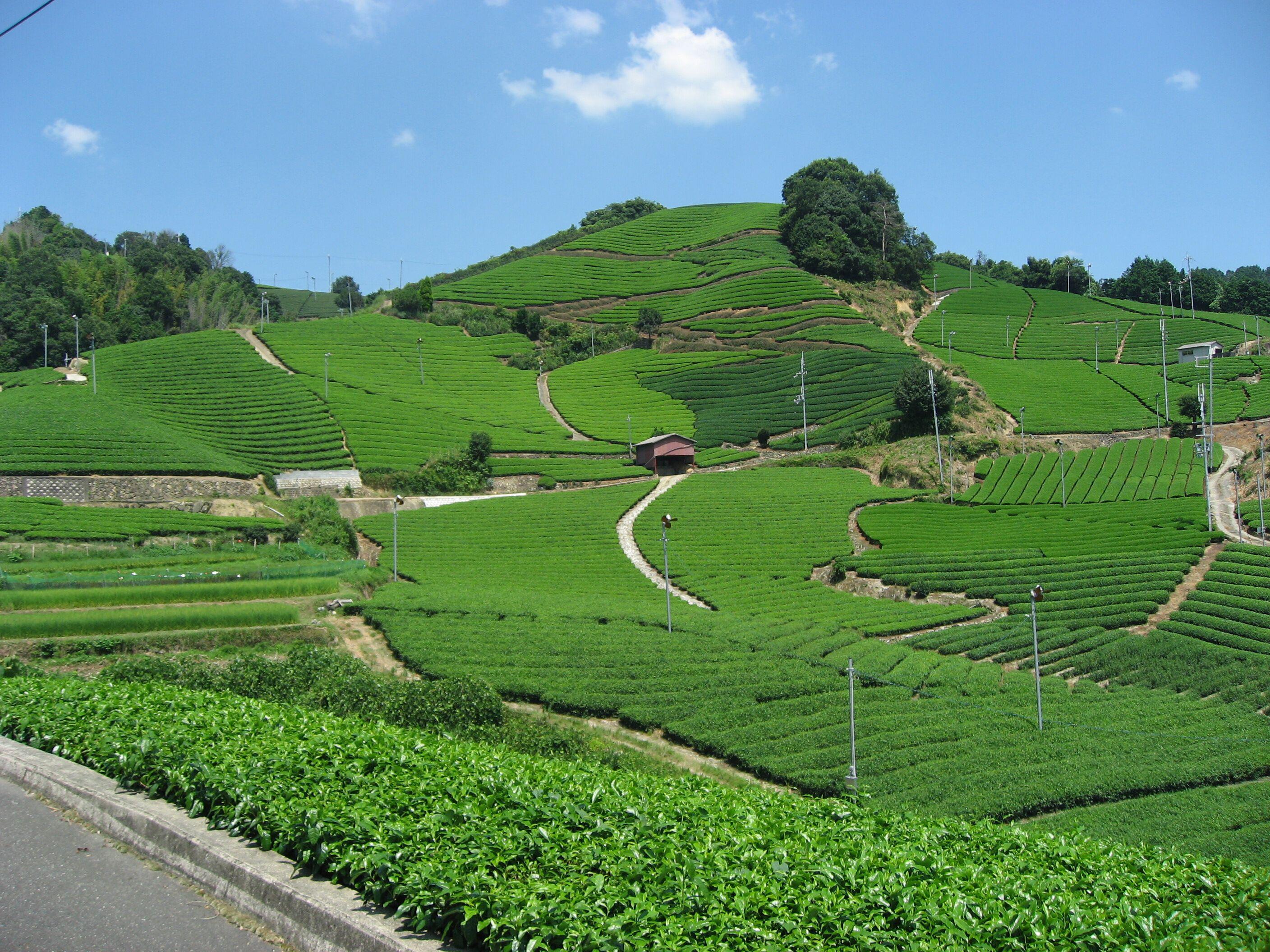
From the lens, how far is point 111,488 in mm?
49938

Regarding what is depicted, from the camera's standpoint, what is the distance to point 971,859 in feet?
24.5

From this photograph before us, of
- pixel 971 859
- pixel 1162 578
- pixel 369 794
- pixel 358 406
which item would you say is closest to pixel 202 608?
pixel 369 794

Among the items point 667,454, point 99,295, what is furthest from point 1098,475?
point 99,295

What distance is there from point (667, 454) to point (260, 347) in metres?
44.2

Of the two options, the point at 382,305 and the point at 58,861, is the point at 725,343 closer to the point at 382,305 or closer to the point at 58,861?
the point at 382,305

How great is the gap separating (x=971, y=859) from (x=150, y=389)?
74136 mm

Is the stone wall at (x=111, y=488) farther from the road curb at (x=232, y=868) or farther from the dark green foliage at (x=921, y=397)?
the road curb at (x=232, y=868)

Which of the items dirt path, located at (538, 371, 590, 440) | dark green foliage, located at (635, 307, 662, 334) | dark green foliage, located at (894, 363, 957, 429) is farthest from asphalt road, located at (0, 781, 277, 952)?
dark green foliage, located at (635, 307, 662, 334)

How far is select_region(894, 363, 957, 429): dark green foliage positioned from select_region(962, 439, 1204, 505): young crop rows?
5571mm

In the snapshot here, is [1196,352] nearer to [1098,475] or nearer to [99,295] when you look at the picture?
[1098,475]

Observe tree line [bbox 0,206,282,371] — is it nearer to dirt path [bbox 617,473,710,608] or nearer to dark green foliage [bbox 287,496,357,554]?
dark green foliage [bbox 287,496,357,554]

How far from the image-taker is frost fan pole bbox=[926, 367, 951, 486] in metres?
55.3

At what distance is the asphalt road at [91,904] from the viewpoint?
7105 millimetres

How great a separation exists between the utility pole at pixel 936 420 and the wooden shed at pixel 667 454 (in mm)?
16306
